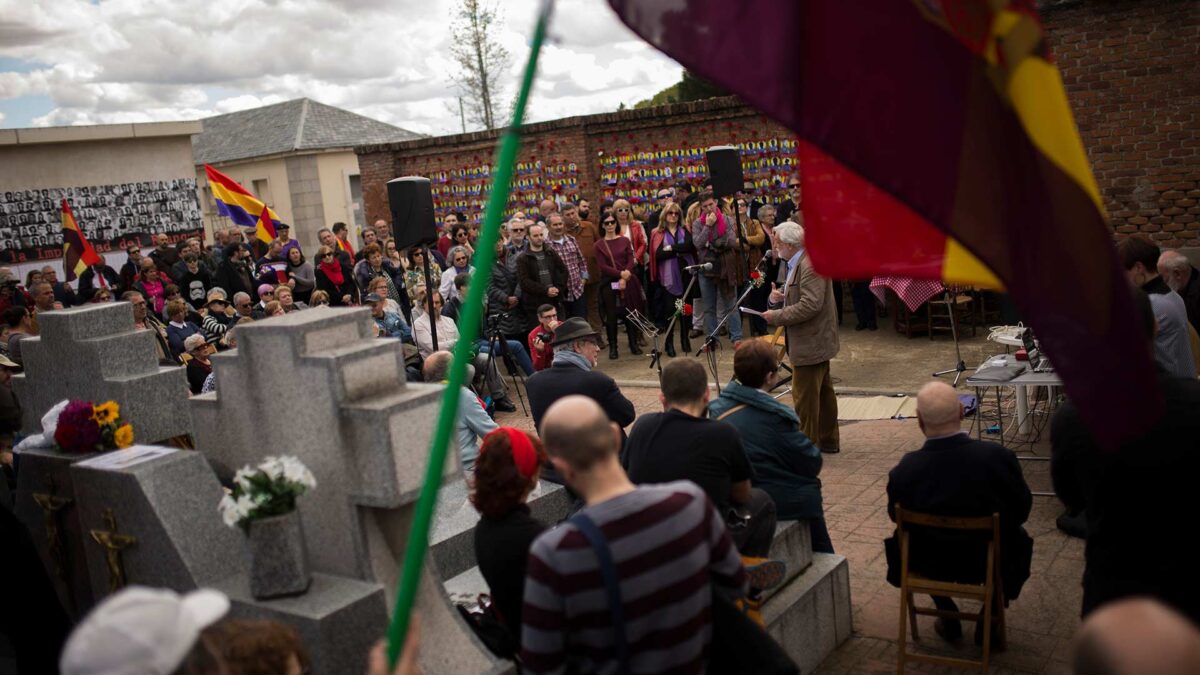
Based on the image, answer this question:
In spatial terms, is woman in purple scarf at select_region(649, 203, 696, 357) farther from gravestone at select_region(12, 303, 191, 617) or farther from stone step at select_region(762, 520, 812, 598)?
gravestone at select_region(12, 303, 191, 617)

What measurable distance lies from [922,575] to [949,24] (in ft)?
11.0

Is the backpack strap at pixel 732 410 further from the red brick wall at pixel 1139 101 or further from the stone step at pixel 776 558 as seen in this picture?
the red brick wall at pixel 1139 101

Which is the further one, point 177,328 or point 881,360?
point 881,360

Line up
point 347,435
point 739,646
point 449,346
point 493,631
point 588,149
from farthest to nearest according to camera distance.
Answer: point 588,149
point 449,346
point 493,631
point 347,435
point 739,646

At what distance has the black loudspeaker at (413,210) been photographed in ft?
33.9

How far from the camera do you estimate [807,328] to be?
8844 mm

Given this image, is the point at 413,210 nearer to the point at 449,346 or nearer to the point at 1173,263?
the point at 449,346

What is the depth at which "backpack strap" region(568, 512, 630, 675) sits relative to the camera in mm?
2877

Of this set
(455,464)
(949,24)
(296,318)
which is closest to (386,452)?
(455,464)

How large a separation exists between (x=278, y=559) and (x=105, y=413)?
1424mm

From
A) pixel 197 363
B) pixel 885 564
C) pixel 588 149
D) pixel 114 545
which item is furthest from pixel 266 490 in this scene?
pixel 588 149

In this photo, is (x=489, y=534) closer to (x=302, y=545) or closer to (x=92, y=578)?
(x=302, y=545)

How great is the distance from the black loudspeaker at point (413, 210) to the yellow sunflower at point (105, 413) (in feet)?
18.2

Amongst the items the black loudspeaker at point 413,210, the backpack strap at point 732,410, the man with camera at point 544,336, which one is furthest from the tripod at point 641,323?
the backpack strap at point 732,410
